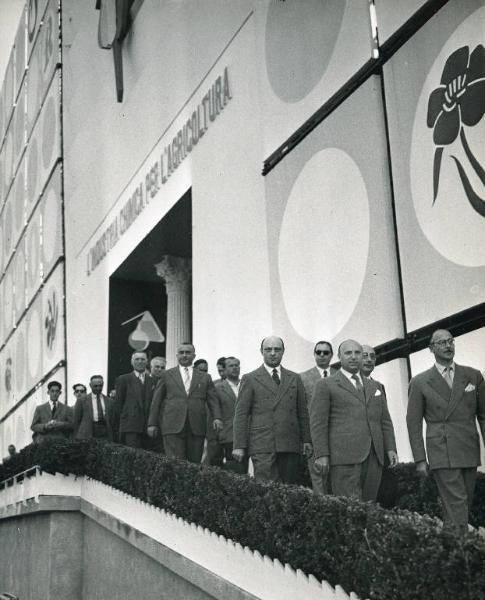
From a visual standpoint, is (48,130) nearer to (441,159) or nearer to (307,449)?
(441,159)

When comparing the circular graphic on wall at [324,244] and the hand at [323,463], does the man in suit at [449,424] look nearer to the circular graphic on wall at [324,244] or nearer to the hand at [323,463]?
the hand at [323,463]

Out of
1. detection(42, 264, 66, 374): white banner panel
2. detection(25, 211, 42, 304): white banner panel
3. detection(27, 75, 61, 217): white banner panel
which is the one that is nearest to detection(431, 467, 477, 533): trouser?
detection(42, 264, 66, 374): white banner panel

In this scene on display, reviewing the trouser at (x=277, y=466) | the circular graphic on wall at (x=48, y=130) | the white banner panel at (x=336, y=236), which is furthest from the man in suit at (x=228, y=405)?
the circular graphic on wall at (x=48, y=130)

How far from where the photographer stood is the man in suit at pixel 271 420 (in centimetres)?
745

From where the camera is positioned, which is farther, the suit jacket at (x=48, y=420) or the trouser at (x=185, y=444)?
the suit jacket at (x=48, y=420)

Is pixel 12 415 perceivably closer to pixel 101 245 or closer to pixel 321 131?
pixel 101 245

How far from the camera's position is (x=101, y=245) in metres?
23.3

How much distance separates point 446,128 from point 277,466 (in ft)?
12.1

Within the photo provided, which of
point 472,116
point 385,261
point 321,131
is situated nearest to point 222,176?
point 321,131

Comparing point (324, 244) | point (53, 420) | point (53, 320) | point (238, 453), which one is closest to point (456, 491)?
point (238, 453)

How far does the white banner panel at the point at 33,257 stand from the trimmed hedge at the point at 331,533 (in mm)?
21911

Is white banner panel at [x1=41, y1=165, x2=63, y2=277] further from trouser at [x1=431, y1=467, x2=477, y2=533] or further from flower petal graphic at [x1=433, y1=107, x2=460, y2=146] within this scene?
trouser at [x1=431, y1=467, x2=477, y2=533]

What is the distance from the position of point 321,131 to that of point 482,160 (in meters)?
3.59

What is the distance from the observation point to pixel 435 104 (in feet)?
28.6
